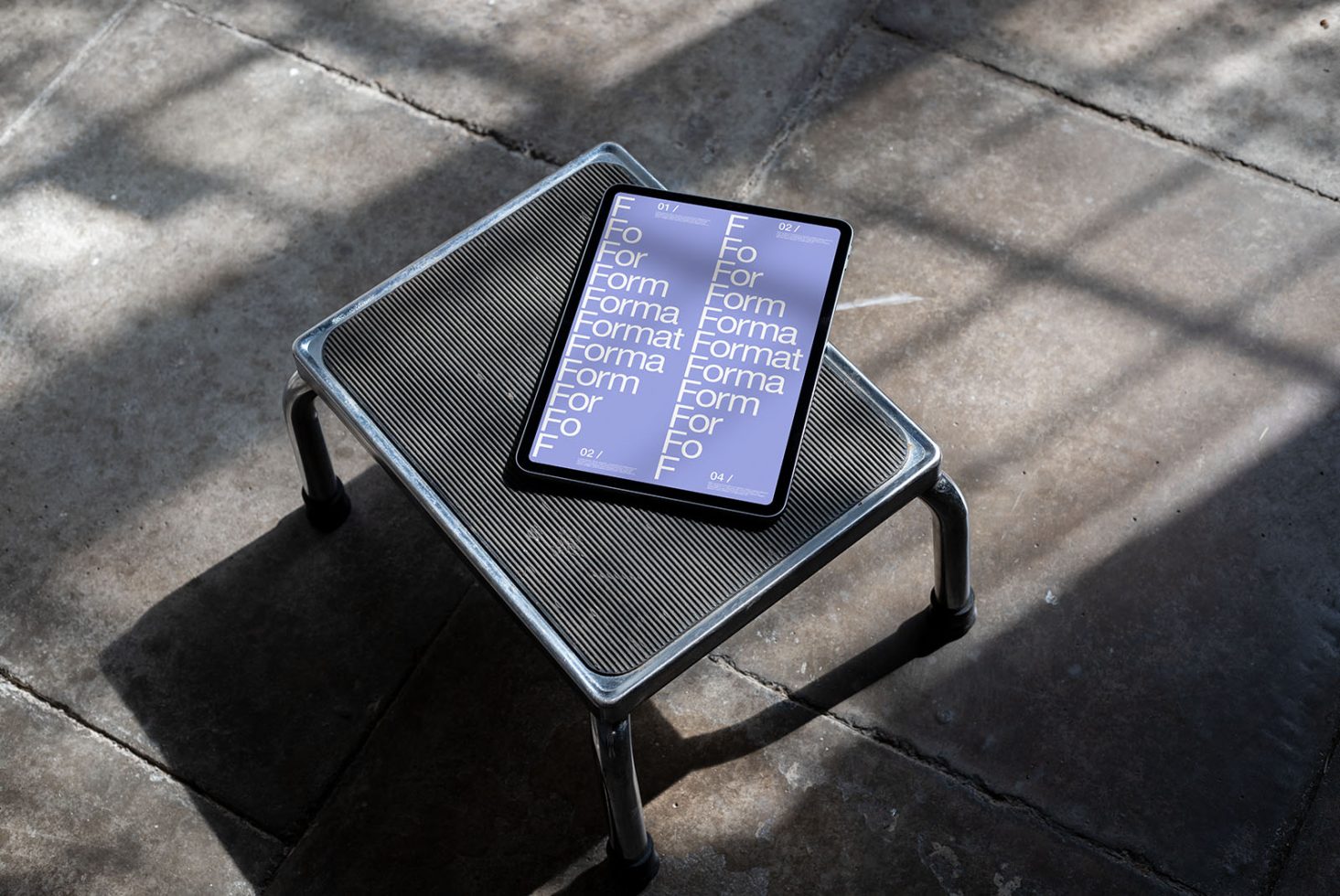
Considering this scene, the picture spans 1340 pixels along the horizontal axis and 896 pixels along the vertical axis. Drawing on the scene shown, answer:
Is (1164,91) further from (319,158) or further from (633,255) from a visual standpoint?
(319,158)

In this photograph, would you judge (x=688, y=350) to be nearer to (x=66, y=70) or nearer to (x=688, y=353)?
(x=688, y=353)

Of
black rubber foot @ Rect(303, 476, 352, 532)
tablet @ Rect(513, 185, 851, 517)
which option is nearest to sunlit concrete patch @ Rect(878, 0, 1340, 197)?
tablet @ Rect(513, 185, 851, 517)

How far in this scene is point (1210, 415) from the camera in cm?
177

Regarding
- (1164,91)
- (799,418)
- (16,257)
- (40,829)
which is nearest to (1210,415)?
(1164,91)

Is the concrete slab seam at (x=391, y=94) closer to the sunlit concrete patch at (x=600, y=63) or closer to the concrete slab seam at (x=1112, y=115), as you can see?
the sunlit concrete patch at (x=600, y=63)

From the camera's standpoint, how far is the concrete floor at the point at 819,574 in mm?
1521

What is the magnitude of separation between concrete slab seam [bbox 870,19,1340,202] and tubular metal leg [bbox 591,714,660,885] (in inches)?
49.5

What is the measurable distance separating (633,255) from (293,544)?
2.07 ft

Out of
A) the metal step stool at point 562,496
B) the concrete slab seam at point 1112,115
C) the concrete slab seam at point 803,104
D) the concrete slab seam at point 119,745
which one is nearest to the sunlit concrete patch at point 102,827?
the concrete slab seam at point 119,745

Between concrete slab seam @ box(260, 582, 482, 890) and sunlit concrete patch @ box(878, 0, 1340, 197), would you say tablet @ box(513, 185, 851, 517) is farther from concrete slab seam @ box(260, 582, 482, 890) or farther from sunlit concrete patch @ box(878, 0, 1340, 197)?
sunlit concrete patch @ box(878, 0, 1340, 197)

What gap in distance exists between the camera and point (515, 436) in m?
1.32

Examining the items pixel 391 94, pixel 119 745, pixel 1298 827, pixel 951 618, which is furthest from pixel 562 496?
pixel 391 94

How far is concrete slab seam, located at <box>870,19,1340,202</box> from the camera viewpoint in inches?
76.9

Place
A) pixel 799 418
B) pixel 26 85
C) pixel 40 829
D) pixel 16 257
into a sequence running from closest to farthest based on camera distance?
pixel 799 418 → pixel 40 829 → pixel 16 257 → pixel 26 85
